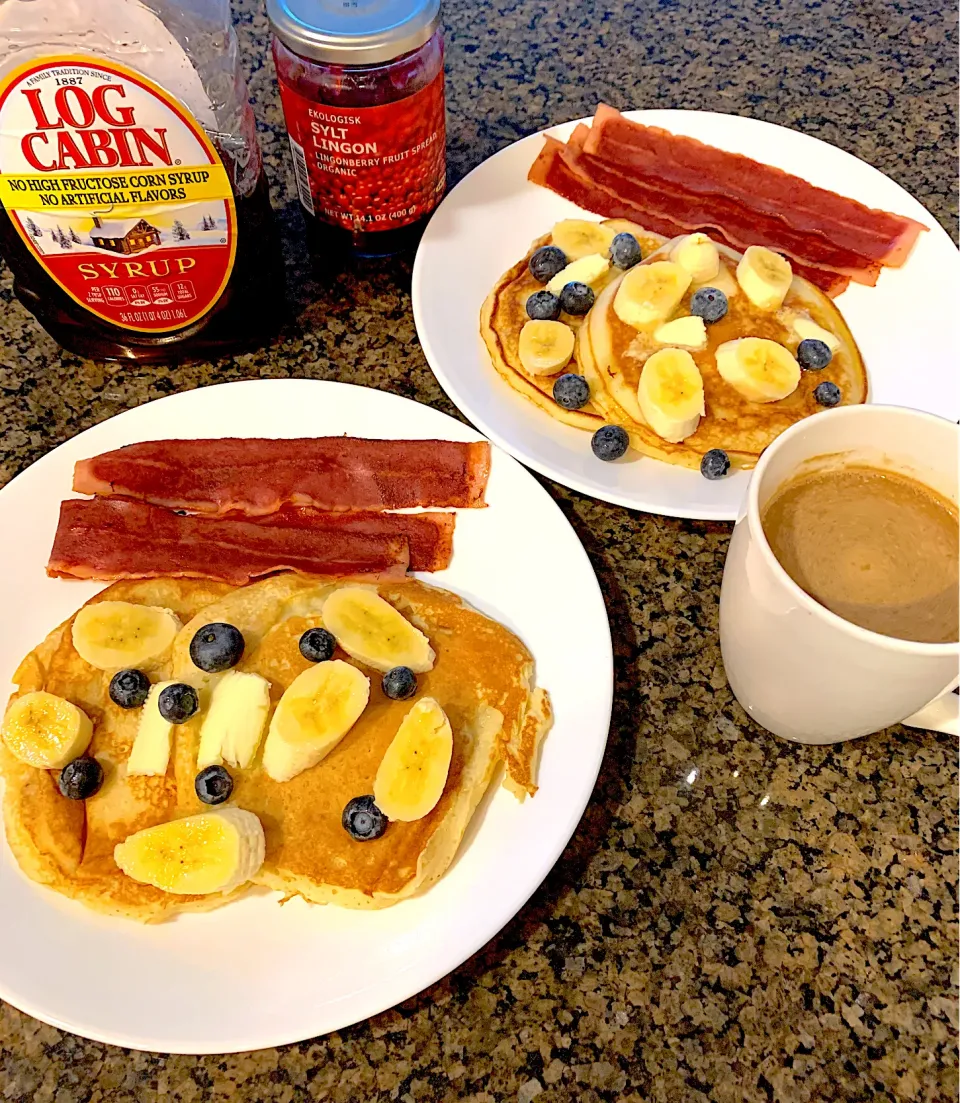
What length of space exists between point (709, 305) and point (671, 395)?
20 cm

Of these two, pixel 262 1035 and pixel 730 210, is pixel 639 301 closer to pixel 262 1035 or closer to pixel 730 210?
pixel 730 210

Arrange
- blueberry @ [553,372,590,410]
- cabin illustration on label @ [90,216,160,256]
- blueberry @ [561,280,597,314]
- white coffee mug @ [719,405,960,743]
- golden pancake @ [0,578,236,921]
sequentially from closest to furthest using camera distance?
white coffee mug @ [719,405,960,743] < golden pancake @ [0,578,236,921] < cabin illustration on label @ [90,216,160,256] < blueberry @ [553,372,590,410] < blueberry @ [561,280,597,314]

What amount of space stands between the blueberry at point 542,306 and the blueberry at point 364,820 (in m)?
0.80

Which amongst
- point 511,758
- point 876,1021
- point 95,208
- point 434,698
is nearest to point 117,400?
point 95,208

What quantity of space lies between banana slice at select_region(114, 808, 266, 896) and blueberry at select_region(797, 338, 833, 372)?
3.39 ft

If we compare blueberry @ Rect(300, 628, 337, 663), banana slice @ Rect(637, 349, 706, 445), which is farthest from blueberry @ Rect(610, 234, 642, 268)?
blueberry @ Rect(300, 628, 337, 663)

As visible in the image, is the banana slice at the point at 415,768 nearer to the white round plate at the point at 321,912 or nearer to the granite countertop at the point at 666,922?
the white round plate at the point at 321,912

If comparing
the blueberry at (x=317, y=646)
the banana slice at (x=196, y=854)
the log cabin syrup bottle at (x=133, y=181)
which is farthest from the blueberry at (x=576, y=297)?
the banana slice at (x=196, y=854)

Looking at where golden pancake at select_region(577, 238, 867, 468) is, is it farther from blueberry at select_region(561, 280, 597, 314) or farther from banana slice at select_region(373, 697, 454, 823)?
banana slice at select_region(373, 697, 454, 823)

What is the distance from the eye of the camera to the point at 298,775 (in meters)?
1.00

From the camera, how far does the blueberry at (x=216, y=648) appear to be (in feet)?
3.36

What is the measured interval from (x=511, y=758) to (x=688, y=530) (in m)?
0.46

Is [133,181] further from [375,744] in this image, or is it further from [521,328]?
[375,744]

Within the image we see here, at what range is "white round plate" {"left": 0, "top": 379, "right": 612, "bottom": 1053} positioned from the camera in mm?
866
